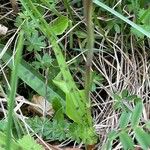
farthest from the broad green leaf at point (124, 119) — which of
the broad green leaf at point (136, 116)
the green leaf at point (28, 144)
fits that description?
the green leaf at point (28, 144)

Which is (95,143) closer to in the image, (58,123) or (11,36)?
(58,123)

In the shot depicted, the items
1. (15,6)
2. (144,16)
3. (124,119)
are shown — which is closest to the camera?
(124,119)

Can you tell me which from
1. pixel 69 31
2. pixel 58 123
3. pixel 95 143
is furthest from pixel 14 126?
pixel 69 31

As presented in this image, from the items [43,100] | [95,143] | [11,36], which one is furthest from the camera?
[11,36]

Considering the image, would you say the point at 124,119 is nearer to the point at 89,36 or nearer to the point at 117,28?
the point at 89,36

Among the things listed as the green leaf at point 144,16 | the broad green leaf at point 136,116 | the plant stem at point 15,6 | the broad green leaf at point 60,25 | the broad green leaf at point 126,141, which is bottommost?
the broad green leaf at point 126,141

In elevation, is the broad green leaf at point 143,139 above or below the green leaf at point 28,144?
above

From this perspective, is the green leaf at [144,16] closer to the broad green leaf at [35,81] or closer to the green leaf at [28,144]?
the broad green leaf at [35,81]

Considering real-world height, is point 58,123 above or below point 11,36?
below

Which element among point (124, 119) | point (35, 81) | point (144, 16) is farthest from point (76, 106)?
point (144, 16)

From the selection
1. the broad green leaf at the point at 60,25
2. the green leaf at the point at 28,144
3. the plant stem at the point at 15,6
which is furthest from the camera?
the plant stem at the point at 15,6

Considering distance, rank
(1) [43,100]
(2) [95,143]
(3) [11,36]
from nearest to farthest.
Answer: (2) [95,143] → (1) [43,100] → (3) [11,36]
